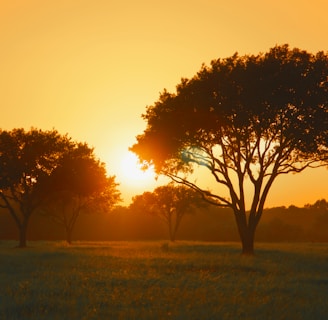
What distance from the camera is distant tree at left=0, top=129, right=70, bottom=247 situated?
214 ft

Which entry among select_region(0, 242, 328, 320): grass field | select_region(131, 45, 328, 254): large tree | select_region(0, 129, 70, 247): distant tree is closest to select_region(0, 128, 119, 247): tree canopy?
select_region(0, 129, 70, 247): distant tree

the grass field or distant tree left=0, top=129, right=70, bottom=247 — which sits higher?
distant tree left=0, top=129, right=70, bottom=247

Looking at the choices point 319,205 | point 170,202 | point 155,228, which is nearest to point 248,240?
point 170,202

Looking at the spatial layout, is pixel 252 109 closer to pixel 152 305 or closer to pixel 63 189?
pixel 152 305

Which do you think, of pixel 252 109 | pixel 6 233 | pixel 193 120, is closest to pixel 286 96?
pixel 252 109

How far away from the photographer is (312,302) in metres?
17.0

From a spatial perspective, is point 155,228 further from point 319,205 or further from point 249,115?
point 249,115

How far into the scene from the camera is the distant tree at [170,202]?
102750 millimetres

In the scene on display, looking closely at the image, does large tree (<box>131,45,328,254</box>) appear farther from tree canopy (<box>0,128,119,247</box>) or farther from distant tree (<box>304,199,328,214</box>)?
distant tree (<box>304,199,328,214</box>)

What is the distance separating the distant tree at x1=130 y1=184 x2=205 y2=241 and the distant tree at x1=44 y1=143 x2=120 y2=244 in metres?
24.7

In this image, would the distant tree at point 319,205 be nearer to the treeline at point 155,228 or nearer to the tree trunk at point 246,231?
the treeline at point 155,228

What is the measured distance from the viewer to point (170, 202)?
105m

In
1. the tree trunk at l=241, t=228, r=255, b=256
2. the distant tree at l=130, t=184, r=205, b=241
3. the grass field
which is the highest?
the distant tree at l=130, t=184, r=205, b=241

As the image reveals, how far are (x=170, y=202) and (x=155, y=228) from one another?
23.1m
